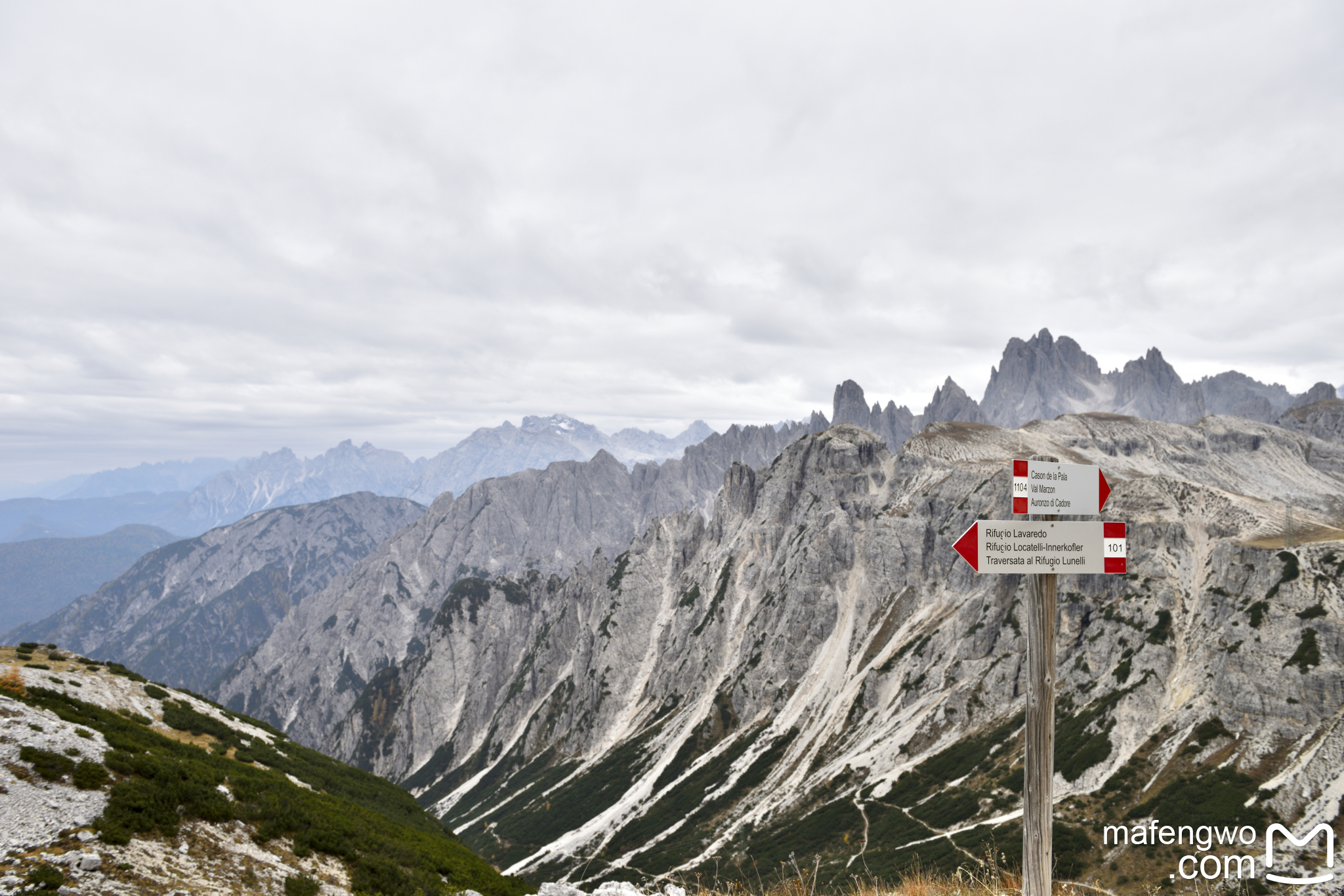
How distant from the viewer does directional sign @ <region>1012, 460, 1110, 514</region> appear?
9.52 meters

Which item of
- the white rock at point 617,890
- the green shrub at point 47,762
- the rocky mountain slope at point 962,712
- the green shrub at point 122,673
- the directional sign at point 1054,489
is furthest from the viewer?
the rocky mountain slope at point 962,712

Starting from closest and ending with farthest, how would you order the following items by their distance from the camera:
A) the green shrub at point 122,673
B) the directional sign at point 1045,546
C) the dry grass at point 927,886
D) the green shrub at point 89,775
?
the directional sign at point 1045,546 → the dry grass at point 927,886 → the green shrub at point 89,775 → the green shrub at point 122,673

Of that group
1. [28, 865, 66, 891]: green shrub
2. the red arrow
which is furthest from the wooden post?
[28, 865, 66, 891]: green shrub

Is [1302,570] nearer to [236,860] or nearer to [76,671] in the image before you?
[236,860]

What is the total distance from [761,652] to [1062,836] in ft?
371

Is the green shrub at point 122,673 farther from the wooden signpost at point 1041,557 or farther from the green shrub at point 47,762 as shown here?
the wooden signpost at point 1041,557

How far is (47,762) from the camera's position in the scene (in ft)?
59.6

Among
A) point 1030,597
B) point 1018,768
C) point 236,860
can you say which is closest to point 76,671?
point 236,860

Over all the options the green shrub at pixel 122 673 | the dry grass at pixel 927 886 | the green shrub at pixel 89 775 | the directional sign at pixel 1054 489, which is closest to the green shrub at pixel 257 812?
the green shrub at pixel 89 775

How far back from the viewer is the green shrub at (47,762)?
58.5 ft

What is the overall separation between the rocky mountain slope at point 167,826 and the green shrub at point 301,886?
5 centimetres

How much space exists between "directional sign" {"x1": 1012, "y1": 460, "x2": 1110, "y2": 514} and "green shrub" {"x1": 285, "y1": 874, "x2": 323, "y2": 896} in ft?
75.1

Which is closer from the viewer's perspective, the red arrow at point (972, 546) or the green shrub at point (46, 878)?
the red arrow at point (972, 546)

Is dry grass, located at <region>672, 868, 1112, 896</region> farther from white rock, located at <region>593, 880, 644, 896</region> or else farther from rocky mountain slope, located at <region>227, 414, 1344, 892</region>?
rocky mountain slope, located at <region>227, 414, 1344, 892</region>
